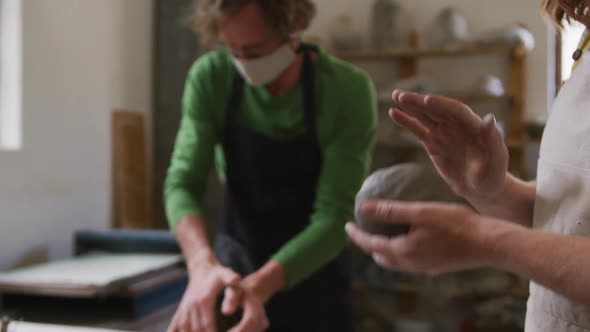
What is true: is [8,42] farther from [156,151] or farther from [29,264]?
[156,151]

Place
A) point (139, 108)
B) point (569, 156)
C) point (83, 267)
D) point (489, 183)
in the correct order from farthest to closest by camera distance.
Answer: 1. point (139, 108)
2. point (83, 267)
3. point (489, 183)
4. point (569, 156)

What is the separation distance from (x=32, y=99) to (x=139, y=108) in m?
0.94

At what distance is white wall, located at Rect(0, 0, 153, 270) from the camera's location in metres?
2.20

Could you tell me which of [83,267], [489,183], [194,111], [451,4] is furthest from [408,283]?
[489,183]

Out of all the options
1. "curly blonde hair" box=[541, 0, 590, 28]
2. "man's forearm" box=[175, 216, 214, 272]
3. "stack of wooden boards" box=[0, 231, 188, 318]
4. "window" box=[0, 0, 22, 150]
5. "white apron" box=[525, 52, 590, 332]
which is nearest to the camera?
"white apron" box=[525, 52, 590, 332]

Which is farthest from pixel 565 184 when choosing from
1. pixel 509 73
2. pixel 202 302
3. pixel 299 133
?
pixel 509 73

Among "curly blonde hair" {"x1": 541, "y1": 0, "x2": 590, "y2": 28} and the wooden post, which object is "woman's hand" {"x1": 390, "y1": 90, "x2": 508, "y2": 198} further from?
the wooden post

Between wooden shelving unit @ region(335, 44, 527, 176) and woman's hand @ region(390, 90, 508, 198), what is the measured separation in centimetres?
260

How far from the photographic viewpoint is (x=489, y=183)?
80cm

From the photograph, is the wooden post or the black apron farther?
the wooden post

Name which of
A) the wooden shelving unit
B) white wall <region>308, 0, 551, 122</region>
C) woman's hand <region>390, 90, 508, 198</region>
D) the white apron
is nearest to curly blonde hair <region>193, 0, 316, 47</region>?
woman's hand <region>390, 90, 508, 198</region>

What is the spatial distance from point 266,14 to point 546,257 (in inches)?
39.1

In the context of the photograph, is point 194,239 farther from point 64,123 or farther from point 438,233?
point 64,123

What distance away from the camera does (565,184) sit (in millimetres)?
700
